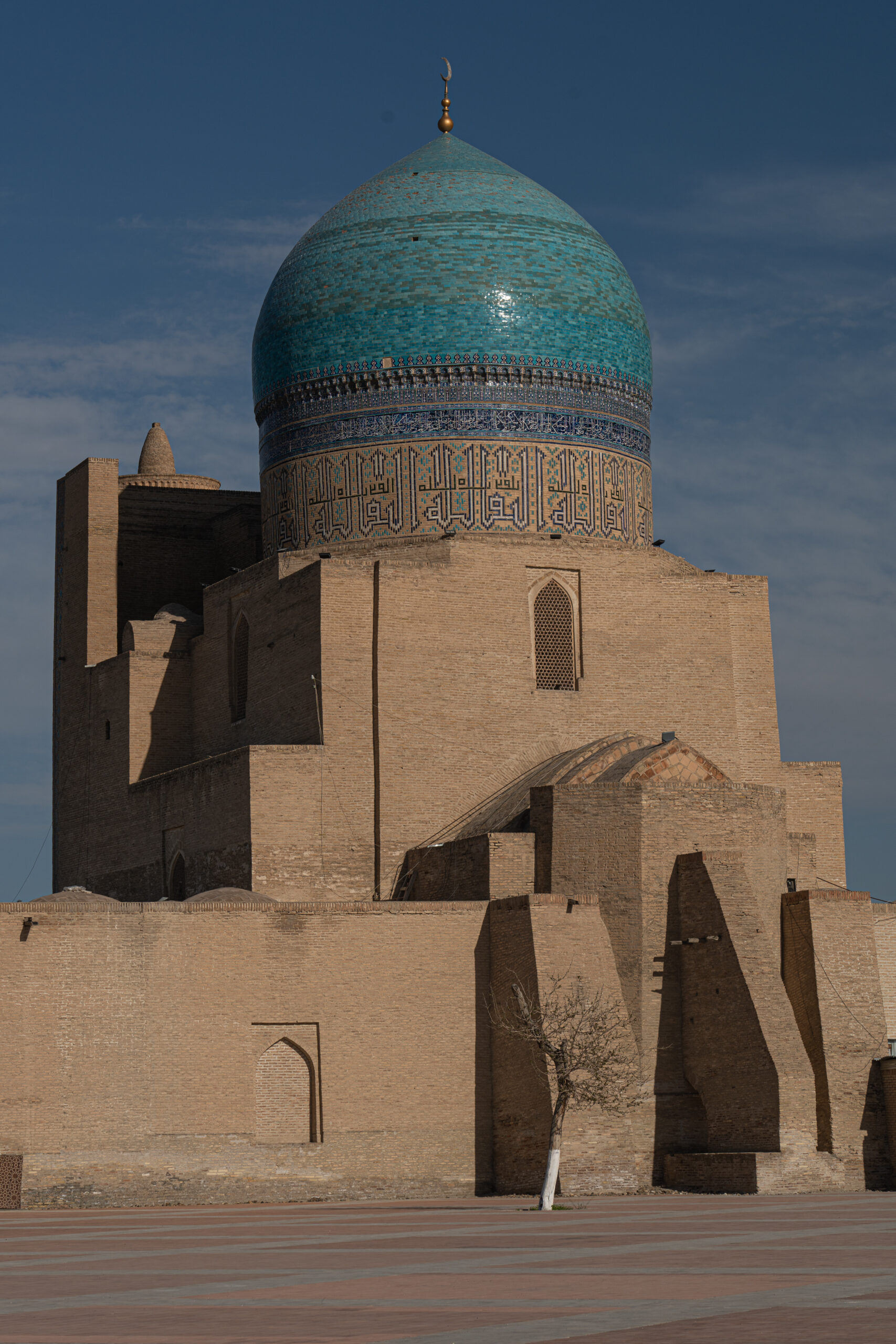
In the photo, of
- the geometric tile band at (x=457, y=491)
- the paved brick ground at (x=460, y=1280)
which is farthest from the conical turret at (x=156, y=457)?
the paved brick ground at (x=460, y=1280)

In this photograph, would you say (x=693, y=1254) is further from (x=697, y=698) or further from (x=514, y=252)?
(x=514, y=252)

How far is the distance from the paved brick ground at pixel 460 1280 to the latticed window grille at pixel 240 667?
8.97m

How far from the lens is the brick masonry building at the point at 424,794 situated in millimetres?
15703

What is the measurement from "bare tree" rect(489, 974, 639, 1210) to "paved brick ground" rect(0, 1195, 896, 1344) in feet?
8.26

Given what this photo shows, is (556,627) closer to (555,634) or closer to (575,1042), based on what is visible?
(555,634)

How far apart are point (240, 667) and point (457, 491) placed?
3.06 metres

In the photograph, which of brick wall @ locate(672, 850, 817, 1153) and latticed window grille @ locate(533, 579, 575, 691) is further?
latticed window grille @ locate(533, 579, 575, 691)

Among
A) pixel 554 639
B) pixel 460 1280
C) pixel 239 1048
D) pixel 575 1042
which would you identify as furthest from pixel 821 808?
pixel 460 1280

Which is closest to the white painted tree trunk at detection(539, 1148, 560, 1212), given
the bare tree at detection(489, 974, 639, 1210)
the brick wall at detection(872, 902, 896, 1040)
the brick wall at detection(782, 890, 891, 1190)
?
the bare tree at detection(489, 974, 639, 1210)

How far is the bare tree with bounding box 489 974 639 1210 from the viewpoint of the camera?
1487cm

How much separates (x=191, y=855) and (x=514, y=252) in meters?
7.41

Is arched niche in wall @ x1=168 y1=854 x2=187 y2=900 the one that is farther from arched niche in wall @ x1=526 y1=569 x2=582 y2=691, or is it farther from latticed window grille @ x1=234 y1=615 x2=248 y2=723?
arched niche in wall @ x1=526 y1=569 x2=582 y2=691

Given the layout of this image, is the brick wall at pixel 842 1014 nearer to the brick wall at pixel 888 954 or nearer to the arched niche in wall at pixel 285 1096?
the brick wall at pixel 888 954

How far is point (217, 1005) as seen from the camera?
15875 mm
